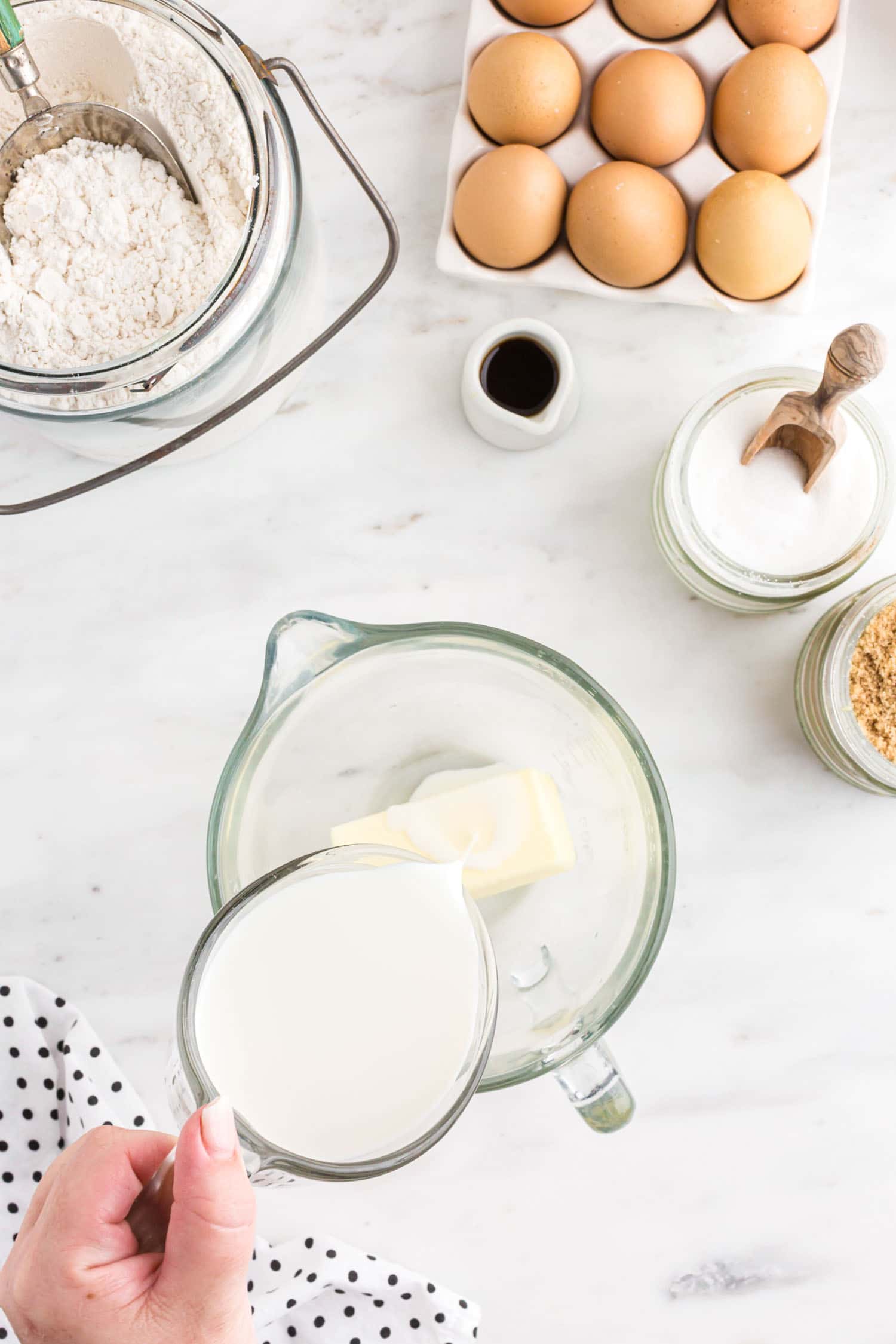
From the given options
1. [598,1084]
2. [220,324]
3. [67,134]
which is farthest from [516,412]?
[598,1084]

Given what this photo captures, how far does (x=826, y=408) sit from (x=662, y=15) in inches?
12.9

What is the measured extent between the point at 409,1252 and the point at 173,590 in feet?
1.92

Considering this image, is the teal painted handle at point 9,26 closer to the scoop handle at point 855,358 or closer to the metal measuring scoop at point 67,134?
the metal measuring scoop at point 67,134

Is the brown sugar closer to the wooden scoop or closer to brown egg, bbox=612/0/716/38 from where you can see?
the wooden scoop

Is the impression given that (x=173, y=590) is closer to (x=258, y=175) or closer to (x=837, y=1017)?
(x=258, y=175)

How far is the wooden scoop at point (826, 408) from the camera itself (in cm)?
65

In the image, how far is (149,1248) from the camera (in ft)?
1.88

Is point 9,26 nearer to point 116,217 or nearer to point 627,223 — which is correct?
point 116,217

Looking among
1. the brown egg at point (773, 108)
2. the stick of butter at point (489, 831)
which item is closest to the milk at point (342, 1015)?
the stick of butter at point (489, 831)

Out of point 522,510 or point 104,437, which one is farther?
point 522,510

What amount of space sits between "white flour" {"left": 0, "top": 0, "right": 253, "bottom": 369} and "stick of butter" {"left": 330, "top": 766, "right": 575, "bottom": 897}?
1.19 ft

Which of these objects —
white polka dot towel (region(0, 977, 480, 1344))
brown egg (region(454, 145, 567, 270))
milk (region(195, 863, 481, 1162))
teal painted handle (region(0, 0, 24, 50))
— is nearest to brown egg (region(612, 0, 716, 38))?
brown egg (region(454, 145, 567, 270))

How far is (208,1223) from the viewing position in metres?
0.51

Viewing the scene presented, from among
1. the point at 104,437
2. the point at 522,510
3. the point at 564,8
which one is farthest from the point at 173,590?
the point at 564,8
